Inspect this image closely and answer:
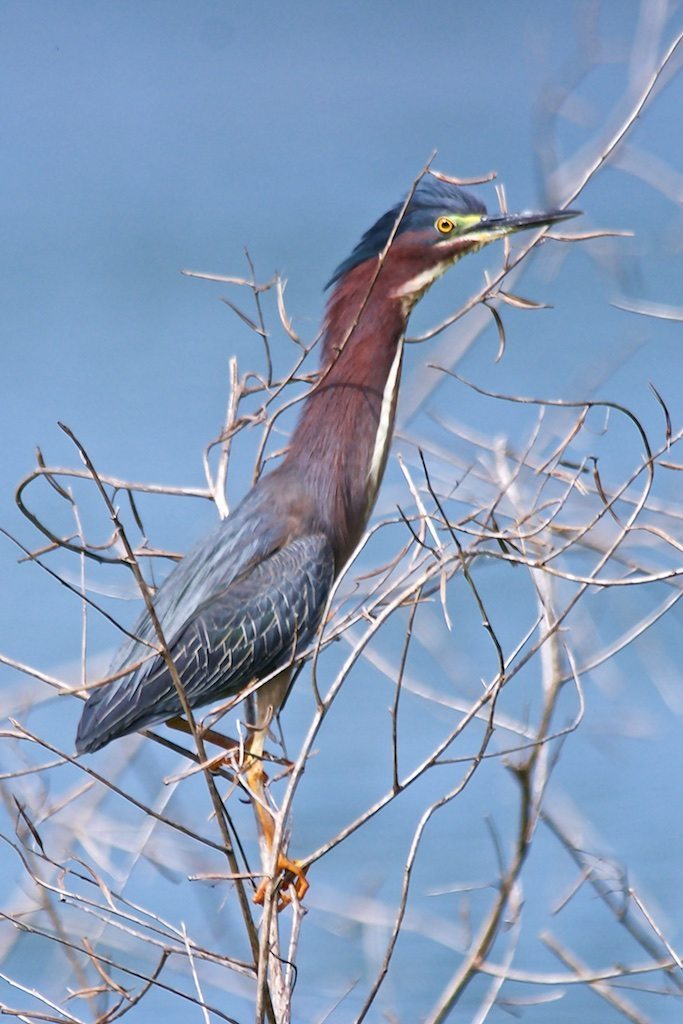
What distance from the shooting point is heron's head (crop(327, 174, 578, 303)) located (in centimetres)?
233

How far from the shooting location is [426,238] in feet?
7.68

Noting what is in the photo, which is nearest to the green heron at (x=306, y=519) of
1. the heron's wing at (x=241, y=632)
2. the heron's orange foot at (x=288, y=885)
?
the heron's wing at (x=241, y=632)

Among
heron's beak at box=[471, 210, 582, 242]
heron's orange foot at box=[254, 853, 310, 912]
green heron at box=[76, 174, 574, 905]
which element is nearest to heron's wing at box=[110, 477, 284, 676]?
green heron at box=[76, 174, 574, 905]

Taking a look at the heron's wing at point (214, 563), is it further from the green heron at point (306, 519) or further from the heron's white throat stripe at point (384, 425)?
the heron's white throat stripe at point (384, 425)

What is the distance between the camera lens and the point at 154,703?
204cm

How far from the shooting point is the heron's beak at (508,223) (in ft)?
7.26

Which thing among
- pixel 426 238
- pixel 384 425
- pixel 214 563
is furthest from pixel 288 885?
pixel 426 238

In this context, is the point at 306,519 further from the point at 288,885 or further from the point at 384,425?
the point at 288,885

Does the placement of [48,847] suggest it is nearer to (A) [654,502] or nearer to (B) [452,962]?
(A) [654,502]

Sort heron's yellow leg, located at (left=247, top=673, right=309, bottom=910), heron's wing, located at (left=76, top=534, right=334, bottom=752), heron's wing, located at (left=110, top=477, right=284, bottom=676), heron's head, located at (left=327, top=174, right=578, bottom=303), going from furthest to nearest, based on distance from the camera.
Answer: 1. heron's head, located at (left=327, top=174, right=578, bottom=303)
2. heron's wing, located at (left=110, top=477, right=284, bottom=676)
3. heron's wing, located at (left=76, top=534, right=334, bottom=752)
4. heron's yellow leg, located at (left=247, top=673, right=309, bottom=910)

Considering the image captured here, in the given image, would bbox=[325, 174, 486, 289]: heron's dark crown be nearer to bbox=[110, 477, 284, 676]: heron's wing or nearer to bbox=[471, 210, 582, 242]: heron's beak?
bbox=[471, 210, 582, 242]: heron's beak

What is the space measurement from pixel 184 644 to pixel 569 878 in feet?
4.07

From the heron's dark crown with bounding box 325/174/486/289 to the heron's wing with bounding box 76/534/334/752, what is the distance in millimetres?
525

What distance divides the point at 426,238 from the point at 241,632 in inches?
29.9
